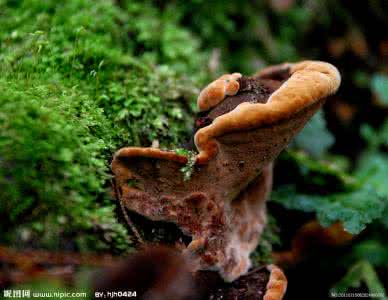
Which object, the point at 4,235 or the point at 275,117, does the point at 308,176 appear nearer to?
the point at 275,117

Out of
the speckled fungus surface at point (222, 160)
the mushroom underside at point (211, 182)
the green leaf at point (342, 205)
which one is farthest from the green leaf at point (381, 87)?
the mushroom underside at point (211, 182)

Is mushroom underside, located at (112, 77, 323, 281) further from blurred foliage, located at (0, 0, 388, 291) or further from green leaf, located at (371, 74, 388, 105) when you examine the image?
green leaf, located at (371, 74, 388, 105)

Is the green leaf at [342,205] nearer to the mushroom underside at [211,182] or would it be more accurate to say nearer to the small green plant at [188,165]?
the mushroom underside at [211,182]

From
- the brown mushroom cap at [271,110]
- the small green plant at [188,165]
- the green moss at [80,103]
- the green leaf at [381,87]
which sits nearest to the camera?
the green moss at [80,103]

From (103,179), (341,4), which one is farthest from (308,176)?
(341,4)

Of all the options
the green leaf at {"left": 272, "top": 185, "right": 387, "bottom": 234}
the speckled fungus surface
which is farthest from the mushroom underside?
the green leaf at {"left": 272, "top": 185, "right": 387, "bottom": 234}

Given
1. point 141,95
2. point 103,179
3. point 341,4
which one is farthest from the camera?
point 341,4

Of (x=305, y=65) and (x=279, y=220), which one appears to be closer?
(x=305, y=65)
